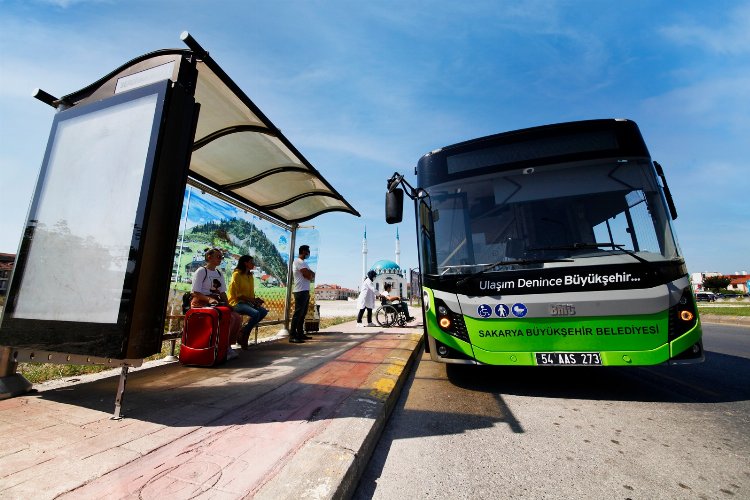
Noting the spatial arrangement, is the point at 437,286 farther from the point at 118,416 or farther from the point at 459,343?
the point at 118,416

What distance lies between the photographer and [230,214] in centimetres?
623

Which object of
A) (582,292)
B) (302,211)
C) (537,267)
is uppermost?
(302,211)

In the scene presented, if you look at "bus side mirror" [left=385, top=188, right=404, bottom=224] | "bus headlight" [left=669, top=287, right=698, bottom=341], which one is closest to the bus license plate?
"bus headlight" [left=669, top=287, right=698, bottom=341]

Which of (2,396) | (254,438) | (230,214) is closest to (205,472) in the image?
(254,438)

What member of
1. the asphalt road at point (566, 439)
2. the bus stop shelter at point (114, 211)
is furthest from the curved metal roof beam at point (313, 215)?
the asphalt road at point (566, 439)

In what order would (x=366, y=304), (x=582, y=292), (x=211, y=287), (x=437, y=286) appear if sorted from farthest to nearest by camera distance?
1. (x=366, y=304)
2. (x=211, y=287)
3. (x=437, y=286)
4. (x=582, y=292)

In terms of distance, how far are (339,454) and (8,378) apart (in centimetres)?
292

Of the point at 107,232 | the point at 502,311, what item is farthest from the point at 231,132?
the point at 502,311

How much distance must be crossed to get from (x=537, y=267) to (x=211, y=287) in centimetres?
415

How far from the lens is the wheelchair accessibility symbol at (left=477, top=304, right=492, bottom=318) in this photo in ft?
11.1

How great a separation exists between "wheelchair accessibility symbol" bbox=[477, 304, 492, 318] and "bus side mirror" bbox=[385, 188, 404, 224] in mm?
1576

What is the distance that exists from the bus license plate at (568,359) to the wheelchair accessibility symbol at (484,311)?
590 millimetres

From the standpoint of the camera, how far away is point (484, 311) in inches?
134

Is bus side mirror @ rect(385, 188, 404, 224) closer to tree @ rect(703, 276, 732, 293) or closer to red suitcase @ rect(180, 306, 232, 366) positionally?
red suitcase @ rect(180, 306, 232, 366)
